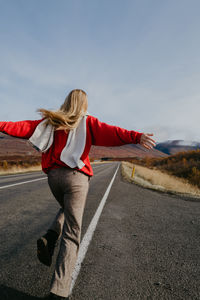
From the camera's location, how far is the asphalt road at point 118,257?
1.94 metres

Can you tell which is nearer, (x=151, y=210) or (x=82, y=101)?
(x=82, y=101)

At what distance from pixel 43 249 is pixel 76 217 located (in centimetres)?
52

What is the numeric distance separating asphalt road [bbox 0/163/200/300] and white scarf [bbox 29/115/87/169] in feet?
4.53

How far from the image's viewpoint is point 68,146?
1.91 m

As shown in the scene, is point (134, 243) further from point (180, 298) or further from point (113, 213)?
point (113, 213)

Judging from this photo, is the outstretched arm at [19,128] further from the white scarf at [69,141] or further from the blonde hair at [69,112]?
the blonde hair at [69,112]

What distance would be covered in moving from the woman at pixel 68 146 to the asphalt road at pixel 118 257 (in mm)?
427

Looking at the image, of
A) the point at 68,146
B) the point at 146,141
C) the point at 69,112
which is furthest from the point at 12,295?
the point at 146,141

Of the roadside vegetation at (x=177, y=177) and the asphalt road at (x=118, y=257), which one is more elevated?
the asphalt road at (x=118, y=257)

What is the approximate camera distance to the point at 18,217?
418 cm

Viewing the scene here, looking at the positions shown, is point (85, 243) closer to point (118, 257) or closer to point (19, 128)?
point (118, 257)

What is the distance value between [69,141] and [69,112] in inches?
12.2

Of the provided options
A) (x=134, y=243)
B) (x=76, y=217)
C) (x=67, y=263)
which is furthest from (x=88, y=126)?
(x=134, y=243)

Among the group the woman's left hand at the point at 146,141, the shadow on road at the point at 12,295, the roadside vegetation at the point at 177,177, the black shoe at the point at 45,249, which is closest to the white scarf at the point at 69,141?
the woman's left hand at the point at 146,141
